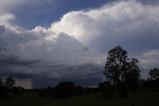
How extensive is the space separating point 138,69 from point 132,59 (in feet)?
11.9

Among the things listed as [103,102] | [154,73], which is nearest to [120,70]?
[103,102]

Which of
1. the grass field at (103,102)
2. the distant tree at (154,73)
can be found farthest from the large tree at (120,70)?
the distant tree at (154,73)

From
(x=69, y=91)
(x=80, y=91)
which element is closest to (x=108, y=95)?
(x=69, y=91)

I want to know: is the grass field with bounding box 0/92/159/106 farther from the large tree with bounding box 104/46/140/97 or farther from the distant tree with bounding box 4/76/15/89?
the distant tree with bounding box 4/76/15/89

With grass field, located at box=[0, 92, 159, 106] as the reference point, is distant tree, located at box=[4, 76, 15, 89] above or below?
above

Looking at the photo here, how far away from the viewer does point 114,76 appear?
94.6 metres

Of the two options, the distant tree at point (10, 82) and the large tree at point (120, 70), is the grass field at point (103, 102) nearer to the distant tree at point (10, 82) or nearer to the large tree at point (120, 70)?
the large tree at point (120, 70)

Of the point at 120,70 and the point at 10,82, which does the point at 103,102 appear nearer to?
the point at 120,70

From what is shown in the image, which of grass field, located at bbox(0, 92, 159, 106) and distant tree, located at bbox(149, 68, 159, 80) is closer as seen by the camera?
grass field, located at bbox(0, 92, 159, 106)

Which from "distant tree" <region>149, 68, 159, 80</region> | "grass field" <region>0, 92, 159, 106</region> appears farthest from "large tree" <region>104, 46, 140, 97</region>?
"distant tree" <region>149, 68, 159, 80</region>

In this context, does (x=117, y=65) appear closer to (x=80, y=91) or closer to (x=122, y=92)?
(x=122, y=92)

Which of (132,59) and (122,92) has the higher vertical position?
(132,59)

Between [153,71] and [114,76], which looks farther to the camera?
[153,71]

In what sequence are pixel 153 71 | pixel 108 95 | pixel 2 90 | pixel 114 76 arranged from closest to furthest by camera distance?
pixel 114 76, pixel 108 95, pixel 2 90, pixel 153 71
